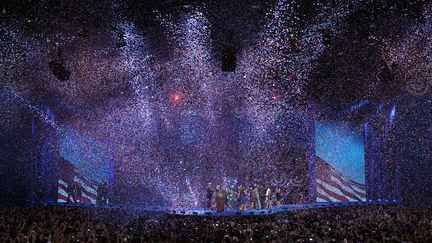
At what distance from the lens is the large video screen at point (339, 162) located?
18.0 m

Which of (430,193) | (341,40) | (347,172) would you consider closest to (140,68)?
(341,40)

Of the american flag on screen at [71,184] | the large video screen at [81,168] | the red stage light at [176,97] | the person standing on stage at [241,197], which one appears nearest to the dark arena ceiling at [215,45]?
the red stage light at [176,97]

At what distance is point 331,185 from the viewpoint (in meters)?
18.2

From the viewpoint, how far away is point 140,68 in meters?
13.3

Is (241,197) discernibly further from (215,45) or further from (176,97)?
(215,45)

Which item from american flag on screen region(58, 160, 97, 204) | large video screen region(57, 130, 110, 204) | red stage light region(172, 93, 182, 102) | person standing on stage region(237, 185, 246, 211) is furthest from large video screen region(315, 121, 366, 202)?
american flag on screen region(58, 160, 97, 204)

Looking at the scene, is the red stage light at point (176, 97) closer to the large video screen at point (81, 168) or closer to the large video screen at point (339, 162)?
the large video screen at point (81, 168)

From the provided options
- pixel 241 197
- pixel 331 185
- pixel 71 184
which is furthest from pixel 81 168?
pixel 331 185

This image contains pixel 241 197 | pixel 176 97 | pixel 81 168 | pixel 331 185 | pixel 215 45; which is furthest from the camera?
pixel 81 168

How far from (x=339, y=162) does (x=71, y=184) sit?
1237cm

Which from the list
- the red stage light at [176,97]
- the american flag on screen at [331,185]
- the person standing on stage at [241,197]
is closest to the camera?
the person standing on stage at [241,197]

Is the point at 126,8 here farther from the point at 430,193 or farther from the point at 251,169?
the point at 430,193

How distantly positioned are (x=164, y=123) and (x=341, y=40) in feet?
31.7

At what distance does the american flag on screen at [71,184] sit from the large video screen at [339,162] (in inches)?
420
